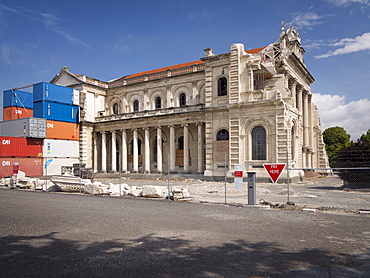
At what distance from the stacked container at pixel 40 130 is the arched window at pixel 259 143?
69.7 ft

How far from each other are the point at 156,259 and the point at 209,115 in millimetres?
26046

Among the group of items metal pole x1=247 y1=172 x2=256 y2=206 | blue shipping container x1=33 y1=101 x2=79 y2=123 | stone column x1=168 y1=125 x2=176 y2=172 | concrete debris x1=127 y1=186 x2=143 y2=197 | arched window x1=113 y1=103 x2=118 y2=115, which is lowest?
concrete debris x1=127 y1=186 x2=143 y2=197

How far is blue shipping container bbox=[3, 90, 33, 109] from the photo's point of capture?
39.6m

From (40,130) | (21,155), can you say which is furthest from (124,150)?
(21,155)

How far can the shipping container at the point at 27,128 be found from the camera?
3478 centimetres

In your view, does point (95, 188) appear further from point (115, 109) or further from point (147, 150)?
point (115, 109)

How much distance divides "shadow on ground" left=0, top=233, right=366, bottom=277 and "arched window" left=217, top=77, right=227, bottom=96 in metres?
25.0

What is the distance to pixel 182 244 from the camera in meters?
7.32

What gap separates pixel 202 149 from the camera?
112 ft

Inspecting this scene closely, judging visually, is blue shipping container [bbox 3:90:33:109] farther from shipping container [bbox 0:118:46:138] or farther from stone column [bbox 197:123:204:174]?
stone column [bbox 197:123:204:174]

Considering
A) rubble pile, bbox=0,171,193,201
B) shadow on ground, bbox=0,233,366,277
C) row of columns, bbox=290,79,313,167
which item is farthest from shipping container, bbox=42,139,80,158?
shadow on ground, bbox=0,233,366,277

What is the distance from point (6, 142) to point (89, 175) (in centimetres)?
982

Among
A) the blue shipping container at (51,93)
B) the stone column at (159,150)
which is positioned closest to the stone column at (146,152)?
the stone column at (159,150)

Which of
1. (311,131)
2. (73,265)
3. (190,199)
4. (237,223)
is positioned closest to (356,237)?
(237,223)
